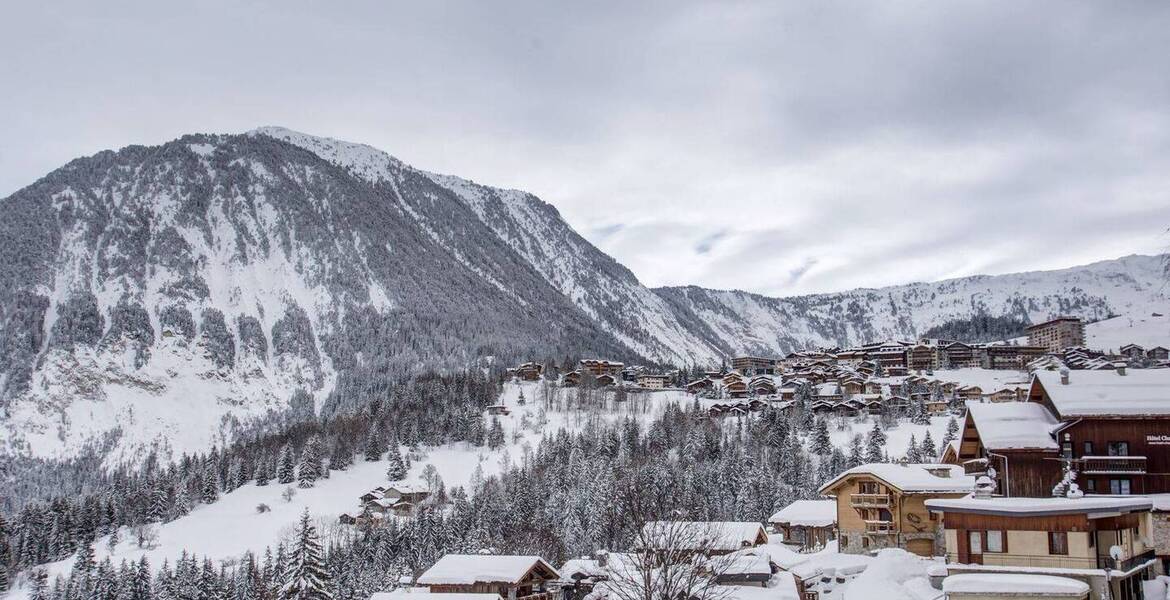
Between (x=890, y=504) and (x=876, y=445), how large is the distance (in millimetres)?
57262

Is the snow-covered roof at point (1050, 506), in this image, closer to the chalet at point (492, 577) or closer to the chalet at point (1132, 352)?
the chalet at point (492, 577)

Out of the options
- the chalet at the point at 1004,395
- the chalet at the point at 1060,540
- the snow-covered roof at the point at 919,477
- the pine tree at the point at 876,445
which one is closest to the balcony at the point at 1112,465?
the chalet at the point at 1060,540

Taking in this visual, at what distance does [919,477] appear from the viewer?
52312mm

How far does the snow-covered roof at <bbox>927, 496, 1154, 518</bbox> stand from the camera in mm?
29391

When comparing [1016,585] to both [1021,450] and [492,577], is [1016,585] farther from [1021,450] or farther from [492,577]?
[492,577]

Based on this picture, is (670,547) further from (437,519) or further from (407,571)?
(437,519)

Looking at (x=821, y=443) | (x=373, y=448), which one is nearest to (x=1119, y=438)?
(x=821, y=443)

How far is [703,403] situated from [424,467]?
172 feet

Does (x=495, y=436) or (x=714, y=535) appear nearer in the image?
(x=714, y=535)

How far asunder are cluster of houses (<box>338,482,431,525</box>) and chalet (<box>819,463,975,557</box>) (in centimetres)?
6753

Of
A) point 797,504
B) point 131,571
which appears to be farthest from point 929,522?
point 131,571

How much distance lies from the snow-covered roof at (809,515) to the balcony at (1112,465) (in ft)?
100

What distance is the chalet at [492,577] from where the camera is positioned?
169 feet

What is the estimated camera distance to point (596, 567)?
200 ft
